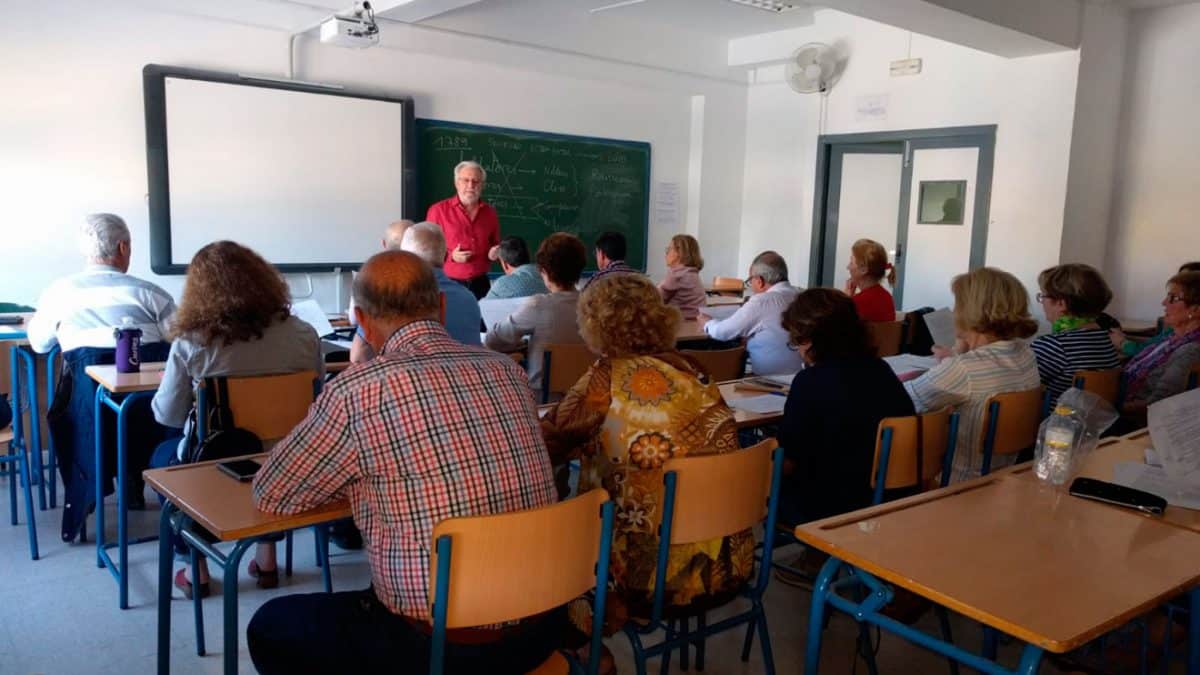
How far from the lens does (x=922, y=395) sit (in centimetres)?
286

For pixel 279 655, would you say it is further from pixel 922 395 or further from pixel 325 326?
pixel 325 326

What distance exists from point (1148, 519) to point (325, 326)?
318 cm

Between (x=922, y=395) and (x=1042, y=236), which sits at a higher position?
(x=1042, y=236)

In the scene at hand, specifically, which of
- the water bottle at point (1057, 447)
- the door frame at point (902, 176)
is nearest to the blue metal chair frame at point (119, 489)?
the water bottle at point (1057, 447)

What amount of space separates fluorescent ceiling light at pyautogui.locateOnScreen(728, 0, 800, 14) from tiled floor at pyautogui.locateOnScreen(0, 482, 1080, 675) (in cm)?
464

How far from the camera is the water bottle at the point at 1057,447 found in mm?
2049

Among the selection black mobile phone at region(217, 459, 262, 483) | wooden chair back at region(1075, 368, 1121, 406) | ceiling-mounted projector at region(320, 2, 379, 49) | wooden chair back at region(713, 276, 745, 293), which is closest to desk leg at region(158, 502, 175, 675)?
black mobile phone at region(217, 459, 262, 483)

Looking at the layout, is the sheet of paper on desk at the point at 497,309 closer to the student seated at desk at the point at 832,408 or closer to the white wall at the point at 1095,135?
the student seated at desk at the point at 832,408

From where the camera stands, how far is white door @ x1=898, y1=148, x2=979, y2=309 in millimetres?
6801

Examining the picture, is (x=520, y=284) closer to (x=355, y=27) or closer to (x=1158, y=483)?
(x=355, y=27)

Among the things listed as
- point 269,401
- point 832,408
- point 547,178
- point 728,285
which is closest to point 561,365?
point 269,401

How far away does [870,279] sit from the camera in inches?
191

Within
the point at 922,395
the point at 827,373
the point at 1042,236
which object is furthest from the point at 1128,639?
the point at 1042,236

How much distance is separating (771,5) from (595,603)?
577cm
